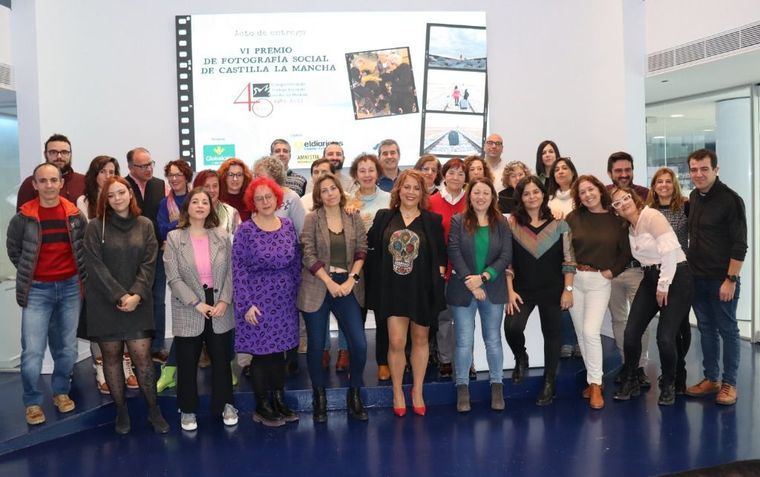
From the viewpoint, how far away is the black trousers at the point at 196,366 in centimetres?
385

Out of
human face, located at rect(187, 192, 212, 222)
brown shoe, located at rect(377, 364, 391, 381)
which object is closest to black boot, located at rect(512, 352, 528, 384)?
brown shoe, located at rect(377, 364, 391, 381)

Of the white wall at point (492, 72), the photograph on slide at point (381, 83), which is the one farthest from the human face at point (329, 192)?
the white wall at point (492, 72)

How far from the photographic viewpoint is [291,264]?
12.8ft

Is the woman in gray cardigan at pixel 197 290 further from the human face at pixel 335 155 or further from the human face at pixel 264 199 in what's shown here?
the human face at pixel 335 155

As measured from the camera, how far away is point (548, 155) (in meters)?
4.96

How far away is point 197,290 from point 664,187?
308 centimetres

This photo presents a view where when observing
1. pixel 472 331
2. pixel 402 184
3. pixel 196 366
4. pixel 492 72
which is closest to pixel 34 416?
pixel 196 366

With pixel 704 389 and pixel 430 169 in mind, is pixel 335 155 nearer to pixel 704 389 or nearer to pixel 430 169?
pixel 430 169

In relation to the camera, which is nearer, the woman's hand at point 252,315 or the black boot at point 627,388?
the woman's hand at point 252,315

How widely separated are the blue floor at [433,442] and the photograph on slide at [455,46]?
3.14m

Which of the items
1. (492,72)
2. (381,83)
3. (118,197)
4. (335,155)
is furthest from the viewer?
(492,72)

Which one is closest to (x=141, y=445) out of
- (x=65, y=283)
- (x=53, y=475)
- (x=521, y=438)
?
(x=53, y=475)

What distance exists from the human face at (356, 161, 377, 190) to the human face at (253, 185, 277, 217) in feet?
2.37

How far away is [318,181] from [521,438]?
1945mm
